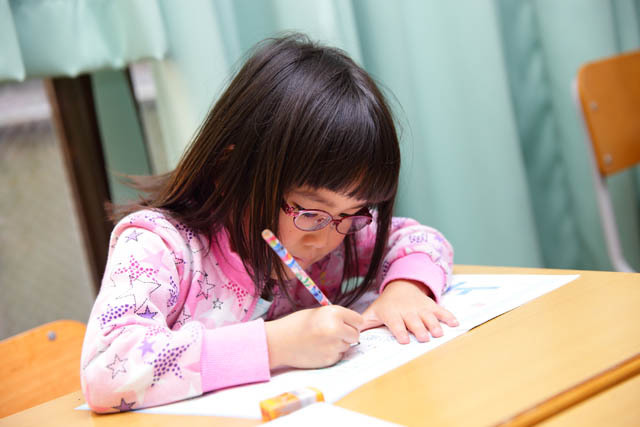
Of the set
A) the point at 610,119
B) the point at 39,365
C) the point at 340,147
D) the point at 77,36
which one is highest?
the point at 77,36

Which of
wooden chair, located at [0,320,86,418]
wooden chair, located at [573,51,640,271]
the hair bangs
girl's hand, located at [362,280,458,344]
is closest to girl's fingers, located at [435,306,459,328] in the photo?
girl's hand, located at [362,280,458,344]

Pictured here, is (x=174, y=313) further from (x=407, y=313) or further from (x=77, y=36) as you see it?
(x=77, y=36)

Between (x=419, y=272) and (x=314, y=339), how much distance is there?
25cm

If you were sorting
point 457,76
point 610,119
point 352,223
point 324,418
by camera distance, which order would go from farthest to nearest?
point 457,76 → point 610,119 → point 352,223 → point 324,418

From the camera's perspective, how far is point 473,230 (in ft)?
4.72

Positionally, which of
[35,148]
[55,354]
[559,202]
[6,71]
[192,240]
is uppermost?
[6,71]

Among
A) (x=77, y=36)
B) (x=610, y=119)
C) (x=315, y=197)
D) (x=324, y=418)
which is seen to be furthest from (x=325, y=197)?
(x=610, y=119)

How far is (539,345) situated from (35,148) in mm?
1219

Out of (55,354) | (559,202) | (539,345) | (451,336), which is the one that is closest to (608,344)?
(539,345)

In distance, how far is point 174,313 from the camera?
73 centimetres

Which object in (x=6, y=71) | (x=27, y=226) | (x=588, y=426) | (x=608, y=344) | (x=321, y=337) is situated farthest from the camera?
(x=27, y=226)

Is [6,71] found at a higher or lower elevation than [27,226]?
higher

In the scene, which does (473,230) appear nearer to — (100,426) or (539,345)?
(539,345)

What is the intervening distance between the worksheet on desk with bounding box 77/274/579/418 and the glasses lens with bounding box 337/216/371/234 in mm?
140
